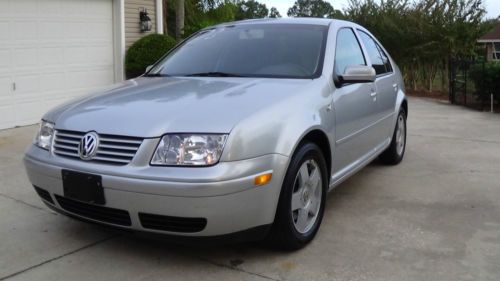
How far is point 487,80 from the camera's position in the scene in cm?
1145

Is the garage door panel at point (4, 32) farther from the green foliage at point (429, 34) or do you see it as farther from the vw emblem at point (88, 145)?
the green foliage at point (429, 34)

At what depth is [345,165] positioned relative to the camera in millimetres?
4535

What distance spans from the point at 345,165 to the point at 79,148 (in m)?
2.15

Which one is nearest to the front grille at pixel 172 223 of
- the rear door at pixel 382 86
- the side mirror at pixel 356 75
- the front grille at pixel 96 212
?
the front grille at pixel 96 212

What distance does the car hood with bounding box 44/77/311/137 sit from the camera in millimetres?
3238

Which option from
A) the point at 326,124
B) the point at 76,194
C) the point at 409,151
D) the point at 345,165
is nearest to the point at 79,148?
the point at 76,194

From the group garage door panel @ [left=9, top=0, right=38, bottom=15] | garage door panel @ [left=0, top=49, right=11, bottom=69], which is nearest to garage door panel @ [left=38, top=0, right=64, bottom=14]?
garage door panel @ [left=9, top=0, right=38, bottom=15]

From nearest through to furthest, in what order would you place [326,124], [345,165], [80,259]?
[80,259]
[326,124]
[345,165]

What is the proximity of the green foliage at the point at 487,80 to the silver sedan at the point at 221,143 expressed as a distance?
308 inches

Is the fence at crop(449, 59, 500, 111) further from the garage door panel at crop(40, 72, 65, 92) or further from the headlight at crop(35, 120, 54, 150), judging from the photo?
the headlight at crop(35, 120, 54, 150)

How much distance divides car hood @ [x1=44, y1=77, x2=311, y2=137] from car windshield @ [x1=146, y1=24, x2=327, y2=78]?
237 mm

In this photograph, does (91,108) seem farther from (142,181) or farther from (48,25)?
(48,25)

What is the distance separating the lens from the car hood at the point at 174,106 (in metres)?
3.24

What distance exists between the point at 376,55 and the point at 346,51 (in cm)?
101
